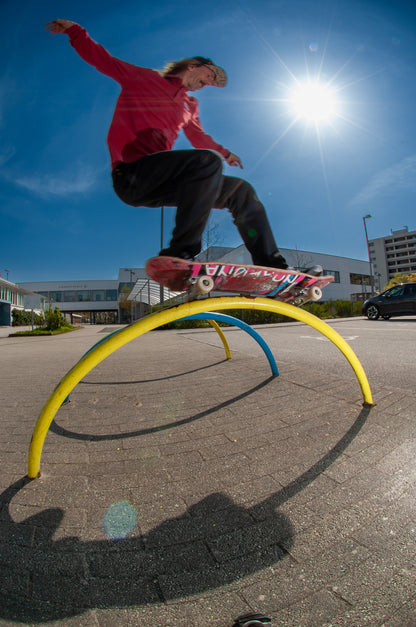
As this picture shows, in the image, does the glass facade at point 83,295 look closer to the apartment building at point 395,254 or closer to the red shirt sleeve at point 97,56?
the red shirt sleeve at point 97,56

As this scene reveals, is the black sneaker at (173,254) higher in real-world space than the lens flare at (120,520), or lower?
higher

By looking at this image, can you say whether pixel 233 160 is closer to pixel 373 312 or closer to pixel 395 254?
pixel 373 312

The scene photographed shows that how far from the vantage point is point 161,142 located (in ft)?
5.62

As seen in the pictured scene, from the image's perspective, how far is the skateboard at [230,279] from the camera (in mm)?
1494

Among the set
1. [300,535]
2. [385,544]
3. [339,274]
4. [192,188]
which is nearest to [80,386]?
[192,188]

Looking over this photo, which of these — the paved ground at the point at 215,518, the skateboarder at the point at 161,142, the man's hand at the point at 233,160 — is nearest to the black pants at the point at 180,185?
the skateboarder at the point at 161,142

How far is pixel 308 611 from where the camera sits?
718 millimetres

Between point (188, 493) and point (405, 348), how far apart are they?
5020mm

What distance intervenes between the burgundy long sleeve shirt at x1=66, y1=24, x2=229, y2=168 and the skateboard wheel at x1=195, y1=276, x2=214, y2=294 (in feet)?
2.88

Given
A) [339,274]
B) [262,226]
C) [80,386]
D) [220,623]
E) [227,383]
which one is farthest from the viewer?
[339,274]

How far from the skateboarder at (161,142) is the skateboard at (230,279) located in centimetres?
12

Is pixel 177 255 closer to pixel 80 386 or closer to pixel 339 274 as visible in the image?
pixel 80 386

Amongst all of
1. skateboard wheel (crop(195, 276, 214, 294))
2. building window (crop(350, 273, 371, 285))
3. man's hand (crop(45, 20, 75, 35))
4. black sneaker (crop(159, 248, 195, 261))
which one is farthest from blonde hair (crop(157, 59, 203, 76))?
building window (crop(350, 273, 371, 285))

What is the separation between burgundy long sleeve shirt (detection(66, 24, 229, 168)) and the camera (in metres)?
1.58
